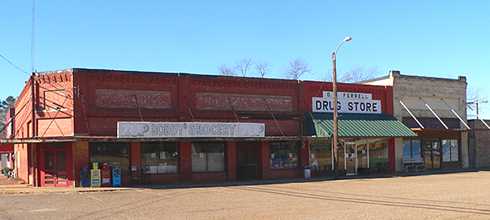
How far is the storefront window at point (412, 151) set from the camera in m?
43.2

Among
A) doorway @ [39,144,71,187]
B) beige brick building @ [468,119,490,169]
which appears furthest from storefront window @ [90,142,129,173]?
beige brick building @ [468,119,490,169]

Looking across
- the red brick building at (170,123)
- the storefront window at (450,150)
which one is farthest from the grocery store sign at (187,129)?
the storefront window at (450,150)

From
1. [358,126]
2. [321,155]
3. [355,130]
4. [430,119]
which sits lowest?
[321,155]

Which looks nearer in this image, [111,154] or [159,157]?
[111,154]

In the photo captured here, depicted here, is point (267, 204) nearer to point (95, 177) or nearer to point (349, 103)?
point (95, 177)

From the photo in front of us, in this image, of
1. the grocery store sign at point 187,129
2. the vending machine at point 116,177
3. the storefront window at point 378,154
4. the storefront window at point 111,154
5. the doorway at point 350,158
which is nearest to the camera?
the grocery store sign at point 187,129

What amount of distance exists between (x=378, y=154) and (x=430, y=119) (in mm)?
6682

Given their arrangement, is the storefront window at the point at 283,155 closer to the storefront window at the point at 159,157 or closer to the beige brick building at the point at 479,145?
the storefront window at the point at 159,157

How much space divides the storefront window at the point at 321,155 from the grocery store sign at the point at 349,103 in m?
2.19

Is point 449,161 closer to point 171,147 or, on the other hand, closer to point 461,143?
point 461,143

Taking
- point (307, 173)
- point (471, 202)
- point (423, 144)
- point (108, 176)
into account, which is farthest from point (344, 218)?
point (423, 144)

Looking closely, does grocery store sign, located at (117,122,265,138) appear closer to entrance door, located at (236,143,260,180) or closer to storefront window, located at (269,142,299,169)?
entrance door, located at (236,143,260,180)

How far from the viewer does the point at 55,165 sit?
32.0 meters

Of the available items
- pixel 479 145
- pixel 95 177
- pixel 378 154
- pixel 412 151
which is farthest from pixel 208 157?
pixel 479 145
